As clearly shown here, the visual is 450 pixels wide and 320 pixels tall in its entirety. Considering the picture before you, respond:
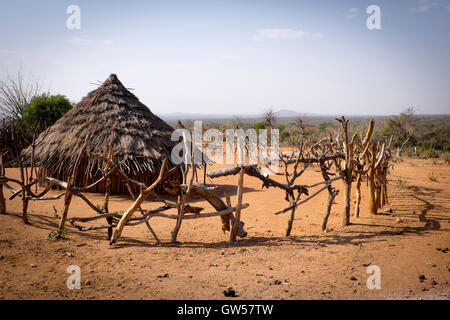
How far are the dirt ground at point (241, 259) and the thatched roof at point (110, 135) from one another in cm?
222

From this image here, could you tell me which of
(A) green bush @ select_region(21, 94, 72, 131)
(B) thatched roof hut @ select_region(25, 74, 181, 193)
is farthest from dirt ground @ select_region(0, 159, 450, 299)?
(A) green bush @ select_region(21, 94, 72, 131)

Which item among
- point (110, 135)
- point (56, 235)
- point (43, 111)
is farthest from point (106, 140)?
point (43, 111)

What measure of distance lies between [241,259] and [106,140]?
18.2ft

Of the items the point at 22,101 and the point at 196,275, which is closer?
the point at 196,275

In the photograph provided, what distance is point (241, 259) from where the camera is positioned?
11.8 ft

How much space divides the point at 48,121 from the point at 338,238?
1374 cm

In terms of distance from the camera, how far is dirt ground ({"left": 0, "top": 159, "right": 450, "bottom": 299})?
2.79 metres

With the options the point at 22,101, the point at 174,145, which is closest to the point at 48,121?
the point at 22,101

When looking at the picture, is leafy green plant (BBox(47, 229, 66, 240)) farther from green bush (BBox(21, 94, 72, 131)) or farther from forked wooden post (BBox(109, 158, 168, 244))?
green bush (BBox(21, 94, 72, 131))

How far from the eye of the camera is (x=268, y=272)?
3211 millimetres

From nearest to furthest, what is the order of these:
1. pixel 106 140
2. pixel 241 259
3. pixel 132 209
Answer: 1. pixel 241 259
2. pixel 132 209
3. pixel 106 140

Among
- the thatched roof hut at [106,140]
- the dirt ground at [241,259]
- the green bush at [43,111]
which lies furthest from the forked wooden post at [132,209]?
the green bush at [43,111]

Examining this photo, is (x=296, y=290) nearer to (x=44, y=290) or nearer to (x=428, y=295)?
(x=428, y=295)

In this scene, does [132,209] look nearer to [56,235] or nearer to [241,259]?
[56,235]
